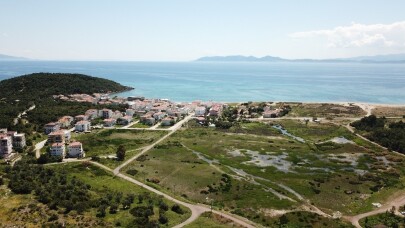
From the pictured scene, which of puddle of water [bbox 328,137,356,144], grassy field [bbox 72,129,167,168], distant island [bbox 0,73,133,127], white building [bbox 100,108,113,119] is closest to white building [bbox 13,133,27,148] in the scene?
grassy field [bbox 72,129,167,168]

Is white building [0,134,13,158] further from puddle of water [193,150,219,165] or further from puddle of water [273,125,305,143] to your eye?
puddle of water [273,125,305,143]

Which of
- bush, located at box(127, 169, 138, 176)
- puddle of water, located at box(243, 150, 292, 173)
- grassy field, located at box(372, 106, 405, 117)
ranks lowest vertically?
bush, located at box(127, 169, 138, 176)

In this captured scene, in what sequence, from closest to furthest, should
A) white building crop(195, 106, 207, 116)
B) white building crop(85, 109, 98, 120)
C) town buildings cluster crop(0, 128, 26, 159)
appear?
town buildings cluster crop(0, 128, 26, 159) → white building crop(85, 109, 98, 120) → white building crop(195, 106, 207, 116)

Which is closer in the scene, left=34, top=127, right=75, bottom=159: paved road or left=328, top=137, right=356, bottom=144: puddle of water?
left=34, top=127, right=75, bottom=159: paved road

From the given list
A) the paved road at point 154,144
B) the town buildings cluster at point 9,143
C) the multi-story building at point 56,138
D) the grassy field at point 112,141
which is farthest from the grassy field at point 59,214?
the multi-story building at point 56,138

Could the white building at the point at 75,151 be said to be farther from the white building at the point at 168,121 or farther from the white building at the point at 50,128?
the white building at the point at 168,121

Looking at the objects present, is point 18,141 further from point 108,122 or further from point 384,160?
point 384,160

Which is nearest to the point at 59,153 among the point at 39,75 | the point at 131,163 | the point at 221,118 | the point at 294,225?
the point at 131,163

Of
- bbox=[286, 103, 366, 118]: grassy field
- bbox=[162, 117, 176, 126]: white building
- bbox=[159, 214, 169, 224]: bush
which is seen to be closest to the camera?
bbox=[159, 214, 169, 224]: bush

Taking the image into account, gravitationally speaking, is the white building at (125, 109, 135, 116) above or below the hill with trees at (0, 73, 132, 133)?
below
